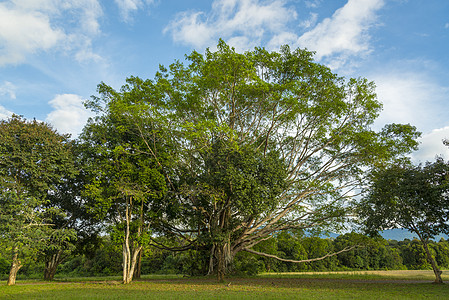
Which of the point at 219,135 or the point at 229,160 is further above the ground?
the point at 219,135

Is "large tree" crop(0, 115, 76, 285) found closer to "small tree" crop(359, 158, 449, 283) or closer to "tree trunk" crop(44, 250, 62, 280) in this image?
"tree trunk" crop(44, 250, 62, 280)

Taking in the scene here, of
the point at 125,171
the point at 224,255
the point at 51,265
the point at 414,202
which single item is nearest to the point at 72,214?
the point at 51,265

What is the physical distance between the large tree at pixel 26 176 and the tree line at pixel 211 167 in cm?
7

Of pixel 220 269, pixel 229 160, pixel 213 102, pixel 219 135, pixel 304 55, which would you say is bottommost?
pixel 220 269

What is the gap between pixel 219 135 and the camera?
15.7 metres

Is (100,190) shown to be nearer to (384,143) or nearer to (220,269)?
(220,269)

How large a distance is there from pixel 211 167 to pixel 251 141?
383 centimetres

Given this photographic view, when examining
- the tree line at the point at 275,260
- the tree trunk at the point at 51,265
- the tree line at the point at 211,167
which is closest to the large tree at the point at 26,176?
the tree line at the point at 211,167

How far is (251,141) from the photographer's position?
58.9 feet

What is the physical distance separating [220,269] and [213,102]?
10.3 m

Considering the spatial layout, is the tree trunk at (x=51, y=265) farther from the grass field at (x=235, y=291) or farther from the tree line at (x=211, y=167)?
the grass field at (x=235, y=291)

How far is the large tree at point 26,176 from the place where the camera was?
14.1 meters

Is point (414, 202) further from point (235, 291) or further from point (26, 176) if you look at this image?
point (26, 176)

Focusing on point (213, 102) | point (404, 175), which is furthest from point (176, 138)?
point (404, 175)
